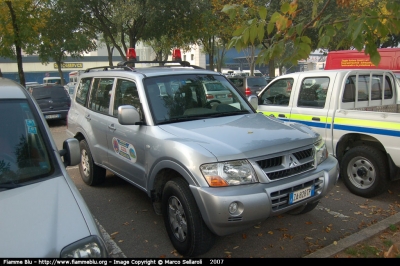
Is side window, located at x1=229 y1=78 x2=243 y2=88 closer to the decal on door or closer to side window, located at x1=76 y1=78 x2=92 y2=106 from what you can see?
→ side window, located at x1=76 y1=78 x2=92 y2=106

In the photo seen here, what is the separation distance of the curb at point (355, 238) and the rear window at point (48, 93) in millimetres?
12637

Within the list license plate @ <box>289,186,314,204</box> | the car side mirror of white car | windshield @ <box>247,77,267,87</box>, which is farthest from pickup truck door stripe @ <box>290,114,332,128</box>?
windshield @ <box>247,77,267,87</box>

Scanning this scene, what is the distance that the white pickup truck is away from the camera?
4809mm

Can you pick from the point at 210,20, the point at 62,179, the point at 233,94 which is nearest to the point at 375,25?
the point at 233,94

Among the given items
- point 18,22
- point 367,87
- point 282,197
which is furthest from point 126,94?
point 18,22

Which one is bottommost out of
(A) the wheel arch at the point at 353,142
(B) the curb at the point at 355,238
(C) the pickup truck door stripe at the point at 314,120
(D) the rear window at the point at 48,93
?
(B) the curb at the point at 355,238

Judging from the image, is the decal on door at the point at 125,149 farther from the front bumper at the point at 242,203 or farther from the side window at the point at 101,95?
the front bumper at the point at 242,203

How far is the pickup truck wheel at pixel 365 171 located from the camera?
4.87 metres

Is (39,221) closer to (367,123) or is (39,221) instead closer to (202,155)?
(202,155)

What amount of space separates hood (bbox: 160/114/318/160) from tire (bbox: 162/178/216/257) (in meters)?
0.49

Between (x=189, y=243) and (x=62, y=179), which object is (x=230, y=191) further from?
(x=62, y=179)

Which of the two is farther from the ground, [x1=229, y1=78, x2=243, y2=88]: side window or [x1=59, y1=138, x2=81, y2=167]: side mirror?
[x1=229, y1=78, x2=243, y2=88]: side window

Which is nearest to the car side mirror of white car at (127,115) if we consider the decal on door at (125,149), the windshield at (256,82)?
the decal on door at (125,149)

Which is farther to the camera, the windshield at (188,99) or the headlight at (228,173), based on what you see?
the windshield at (188,99)
